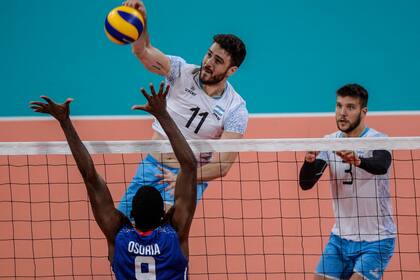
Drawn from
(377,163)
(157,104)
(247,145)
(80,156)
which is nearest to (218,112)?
(247,145)

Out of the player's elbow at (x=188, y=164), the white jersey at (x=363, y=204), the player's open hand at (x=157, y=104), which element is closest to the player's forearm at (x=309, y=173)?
the white jersey at (x=363, y=204)

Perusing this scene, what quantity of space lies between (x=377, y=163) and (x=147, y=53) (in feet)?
7.22

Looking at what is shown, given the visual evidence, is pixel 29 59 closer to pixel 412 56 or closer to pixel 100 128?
pixel 100 128

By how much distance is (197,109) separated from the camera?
6.50 metres

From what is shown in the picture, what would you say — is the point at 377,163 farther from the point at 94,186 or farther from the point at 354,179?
the point at 94,186

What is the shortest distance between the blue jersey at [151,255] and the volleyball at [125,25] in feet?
6.31

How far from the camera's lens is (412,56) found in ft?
36.4

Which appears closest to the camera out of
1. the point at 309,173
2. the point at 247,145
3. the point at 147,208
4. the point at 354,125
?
the point at 147,208

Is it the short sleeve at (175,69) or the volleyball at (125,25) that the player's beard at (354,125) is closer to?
the short sleeve at (175,69)

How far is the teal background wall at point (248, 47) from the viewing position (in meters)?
10.9

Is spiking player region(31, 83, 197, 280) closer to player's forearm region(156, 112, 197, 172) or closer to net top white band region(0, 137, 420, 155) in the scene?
player's forearm region(156, 112, 197, 172)

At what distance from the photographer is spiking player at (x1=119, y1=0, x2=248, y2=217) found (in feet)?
21.0

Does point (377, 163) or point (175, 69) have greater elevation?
point (175, 69)

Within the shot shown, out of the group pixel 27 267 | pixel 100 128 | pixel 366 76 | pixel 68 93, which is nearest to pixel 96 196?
pixel 27 267
